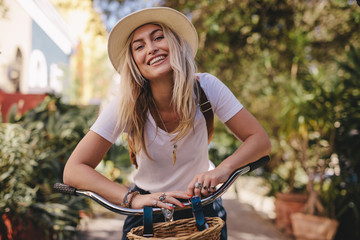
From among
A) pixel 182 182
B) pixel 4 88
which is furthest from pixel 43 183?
pixel 4 88

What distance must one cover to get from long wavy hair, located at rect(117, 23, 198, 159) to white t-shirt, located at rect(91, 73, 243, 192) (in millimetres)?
48

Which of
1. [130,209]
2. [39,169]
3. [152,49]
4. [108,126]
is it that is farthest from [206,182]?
[39,169]

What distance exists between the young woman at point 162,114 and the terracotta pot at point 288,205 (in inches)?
143

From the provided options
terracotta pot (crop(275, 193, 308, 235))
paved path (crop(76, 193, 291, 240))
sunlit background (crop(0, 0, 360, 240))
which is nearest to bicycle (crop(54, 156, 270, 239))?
sunlit background (crop(0, 0, 360, 240))

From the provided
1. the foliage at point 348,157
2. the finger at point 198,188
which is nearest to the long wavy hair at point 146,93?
the finger at point 198,188

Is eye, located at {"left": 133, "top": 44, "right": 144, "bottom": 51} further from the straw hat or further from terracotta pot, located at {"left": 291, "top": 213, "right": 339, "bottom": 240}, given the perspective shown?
terracotta pot, located at {"left": 291, "top": 213, "right": 339, "bottom": 240}

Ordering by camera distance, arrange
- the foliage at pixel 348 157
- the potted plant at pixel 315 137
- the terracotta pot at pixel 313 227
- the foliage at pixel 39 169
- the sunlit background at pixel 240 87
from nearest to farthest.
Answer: the foliage at pixel 39 169
the sunlit background at pixel 240 87
the foliage at pixel 348 157
the terracotta pot at pixel 313 227
the potted plant at pixel 315 137

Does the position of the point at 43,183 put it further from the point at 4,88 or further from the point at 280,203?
the point at 280,203

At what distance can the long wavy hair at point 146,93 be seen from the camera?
1740 millimetres

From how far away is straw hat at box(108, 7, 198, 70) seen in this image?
1.81 metres

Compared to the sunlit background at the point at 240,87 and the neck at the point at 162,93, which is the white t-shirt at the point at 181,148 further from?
the sunlit background at the point at 240,87

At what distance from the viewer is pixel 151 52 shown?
5.86 ft

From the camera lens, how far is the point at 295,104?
479cm

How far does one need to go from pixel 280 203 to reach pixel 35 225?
3630 mm
